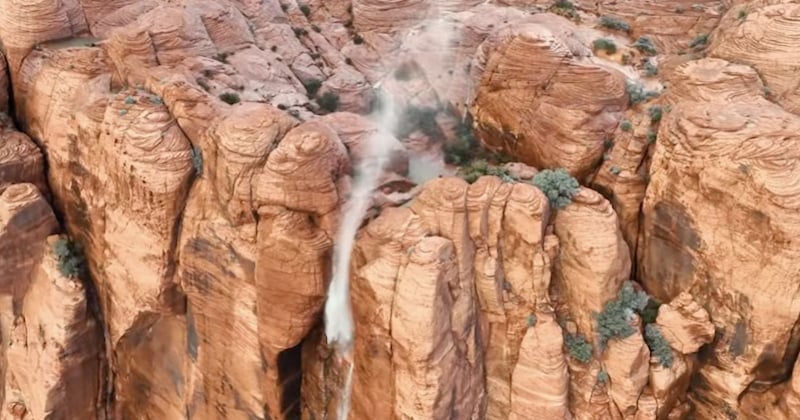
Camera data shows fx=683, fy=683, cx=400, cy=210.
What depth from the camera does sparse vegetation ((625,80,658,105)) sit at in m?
20.1

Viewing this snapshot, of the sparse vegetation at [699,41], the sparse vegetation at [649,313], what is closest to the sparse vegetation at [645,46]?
the sparse vegetation at [699,41]

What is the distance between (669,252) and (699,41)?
822 cm

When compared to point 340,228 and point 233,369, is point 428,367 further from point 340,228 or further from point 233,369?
point 233,369

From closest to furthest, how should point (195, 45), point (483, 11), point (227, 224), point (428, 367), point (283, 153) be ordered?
point (428, 367), point (283, 153), point (227, 224), point (195, 45), point (483, 11)

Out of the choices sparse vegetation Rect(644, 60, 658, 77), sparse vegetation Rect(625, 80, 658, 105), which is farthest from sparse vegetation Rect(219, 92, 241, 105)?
sparse vegetation Rect(644, 60, 658, 77)

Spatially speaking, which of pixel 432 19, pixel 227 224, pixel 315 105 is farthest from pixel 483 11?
pixel 227 224

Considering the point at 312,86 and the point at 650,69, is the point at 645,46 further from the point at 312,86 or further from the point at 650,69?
the point at 312,86

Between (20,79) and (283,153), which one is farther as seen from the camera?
(20,79)

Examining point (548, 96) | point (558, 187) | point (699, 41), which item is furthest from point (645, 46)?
point (558, 187)

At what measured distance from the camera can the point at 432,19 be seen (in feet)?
91.3

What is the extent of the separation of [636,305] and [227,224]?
1147cm

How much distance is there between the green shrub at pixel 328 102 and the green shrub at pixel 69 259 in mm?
9748

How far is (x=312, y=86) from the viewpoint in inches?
1019

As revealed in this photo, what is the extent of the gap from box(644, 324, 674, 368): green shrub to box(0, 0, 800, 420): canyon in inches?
2.0
